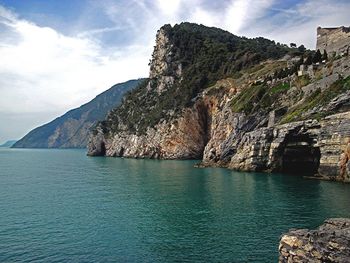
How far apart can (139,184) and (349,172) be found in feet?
115

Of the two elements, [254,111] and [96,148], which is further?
[96,148]

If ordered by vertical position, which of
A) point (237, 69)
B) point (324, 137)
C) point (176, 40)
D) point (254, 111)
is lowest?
point (324, 137)

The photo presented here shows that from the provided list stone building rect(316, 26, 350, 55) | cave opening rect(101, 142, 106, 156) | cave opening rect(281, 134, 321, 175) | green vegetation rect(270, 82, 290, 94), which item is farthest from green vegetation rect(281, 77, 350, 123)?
cave opening rect(101, 142, 106, 156)

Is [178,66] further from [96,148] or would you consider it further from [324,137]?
[324,137]

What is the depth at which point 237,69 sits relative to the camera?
14362cm

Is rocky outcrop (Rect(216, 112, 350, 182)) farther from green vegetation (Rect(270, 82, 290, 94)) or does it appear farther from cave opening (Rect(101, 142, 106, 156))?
cave opening (Rect(101, 142, 106, 156))

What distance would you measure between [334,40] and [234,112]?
31721mm

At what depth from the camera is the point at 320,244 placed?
62.8ft

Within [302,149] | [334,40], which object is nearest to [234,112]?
[334,40]

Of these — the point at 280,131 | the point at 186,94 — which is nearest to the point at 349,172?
the point at 280,131

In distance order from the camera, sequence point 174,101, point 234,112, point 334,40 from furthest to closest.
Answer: point 174,101, point 234,112, point 334,40

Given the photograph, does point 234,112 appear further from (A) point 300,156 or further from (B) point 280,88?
(A) point 300,156

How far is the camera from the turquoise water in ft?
93.4

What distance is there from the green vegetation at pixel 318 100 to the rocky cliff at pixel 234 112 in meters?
0.25
